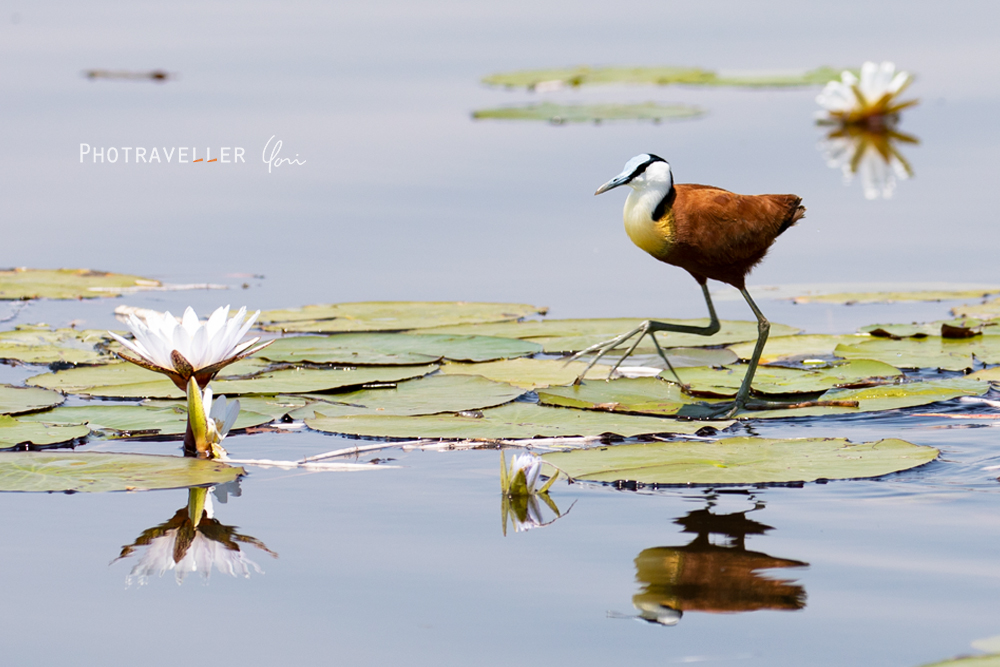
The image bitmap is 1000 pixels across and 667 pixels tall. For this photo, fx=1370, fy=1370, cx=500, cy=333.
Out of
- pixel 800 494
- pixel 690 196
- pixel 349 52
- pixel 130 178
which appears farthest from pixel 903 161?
pixel 349 52

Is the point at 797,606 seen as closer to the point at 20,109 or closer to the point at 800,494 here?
the point at 800,494

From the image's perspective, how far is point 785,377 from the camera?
17.3 feet

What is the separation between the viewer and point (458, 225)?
894 cm

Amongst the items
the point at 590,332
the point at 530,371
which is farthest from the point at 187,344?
the point at 590,332

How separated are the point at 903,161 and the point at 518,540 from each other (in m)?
9.07

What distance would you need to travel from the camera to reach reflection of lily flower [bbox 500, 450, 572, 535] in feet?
12.5

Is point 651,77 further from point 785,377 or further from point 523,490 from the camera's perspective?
point 523,490

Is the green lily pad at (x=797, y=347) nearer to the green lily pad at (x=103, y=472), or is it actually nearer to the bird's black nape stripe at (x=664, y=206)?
the bird's black nape stripe at (x=664, y=206)

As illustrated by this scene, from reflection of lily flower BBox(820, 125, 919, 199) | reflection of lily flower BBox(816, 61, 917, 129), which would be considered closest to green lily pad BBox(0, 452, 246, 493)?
reflection of lily flower BBox(820, 125, 919, 199)

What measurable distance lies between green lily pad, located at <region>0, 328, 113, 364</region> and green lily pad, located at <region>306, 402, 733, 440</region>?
1.46m

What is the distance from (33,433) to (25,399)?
48 cm

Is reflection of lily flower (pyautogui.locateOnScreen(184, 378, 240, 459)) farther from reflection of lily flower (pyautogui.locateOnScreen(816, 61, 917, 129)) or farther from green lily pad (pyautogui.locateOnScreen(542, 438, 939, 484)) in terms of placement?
reflection of lily flower (pyautogui.locateOnScreen(816, 61, 917, 129))

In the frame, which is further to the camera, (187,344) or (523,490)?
(187,344)

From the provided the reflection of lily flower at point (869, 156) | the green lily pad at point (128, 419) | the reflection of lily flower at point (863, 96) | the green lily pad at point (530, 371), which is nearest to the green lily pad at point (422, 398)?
the green lily pad at point (530, 371)
